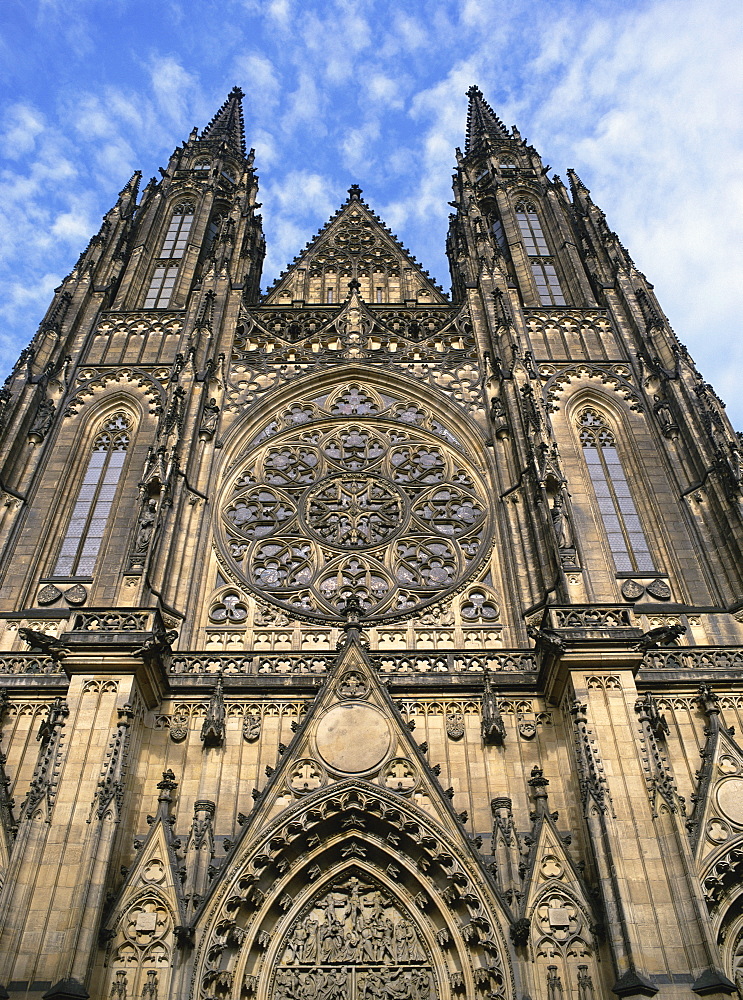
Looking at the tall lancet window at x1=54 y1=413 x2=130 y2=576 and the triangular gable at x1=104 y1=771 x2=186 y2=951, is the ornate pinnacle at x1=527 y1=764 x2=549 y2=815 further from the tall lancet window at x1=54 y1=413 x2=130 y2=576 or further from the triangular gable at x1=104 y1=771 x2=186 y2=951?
the tall lancet window at x1=54 y1=413 x2=130 y2=576

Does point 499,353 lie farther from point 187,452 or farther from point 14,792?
point 14,792

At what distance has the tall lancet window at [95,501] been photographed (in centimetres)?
1490

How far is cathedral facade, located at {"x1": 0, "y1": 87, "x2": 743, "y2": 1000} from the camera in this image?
997 cm

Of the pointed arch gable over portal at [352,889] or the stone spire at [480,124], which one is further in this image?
the stone spire at [480,124]

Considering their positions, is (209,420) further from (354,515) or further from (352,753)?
(352,753)

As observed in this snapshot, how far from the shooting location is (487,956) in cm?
1002

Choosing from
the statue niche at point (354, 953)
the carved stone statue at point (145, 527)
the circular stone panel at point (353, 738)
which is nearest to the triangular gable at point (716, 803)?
the statue niche at point (354, 953)

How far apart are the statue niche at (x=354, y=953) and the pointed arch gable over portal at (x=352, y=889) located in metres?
0.01

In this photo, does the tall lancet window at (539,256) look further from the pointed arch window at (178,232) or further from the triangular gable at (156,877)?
the triangular gable at (156,877)

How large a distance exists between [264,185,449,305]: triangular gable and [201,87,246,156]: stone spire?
21.6 feet

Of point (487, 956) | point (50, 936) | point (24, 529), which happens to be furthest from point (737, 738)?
point (24, 529)

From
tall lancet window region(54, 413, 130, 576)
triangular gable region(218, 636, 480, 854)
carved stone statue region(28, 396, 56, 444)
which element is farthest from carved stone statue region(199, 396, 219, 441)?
triangular gable region(218, 636, 480, 854)

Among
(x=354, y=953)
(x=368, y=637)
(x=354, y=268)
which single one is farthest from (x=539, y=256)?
(x=354, y=953)

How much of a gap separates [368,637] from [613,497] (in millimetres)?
5516
